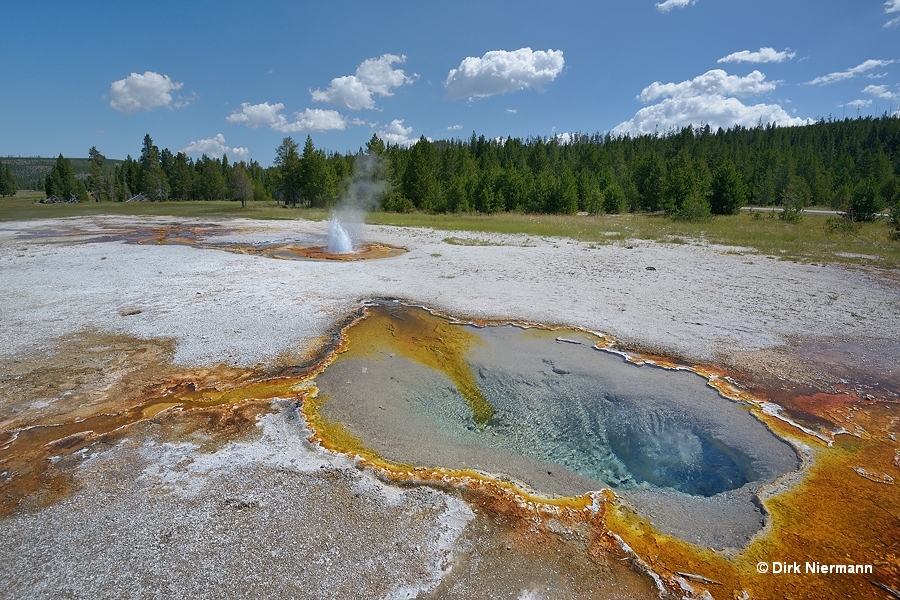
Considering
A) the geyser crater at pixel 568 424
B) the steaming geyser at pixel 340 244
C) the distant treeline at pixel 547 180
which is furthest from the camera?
the distant treeline at pixel 547 180

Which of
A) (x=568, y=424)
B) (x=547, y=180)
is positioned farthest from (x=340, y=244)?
(x=547, y=180)

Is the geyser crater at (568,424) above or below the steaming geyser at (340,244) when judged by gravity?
below

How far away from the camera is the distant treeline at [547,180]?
46969 millimetres

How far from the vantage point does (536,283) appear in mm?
14445

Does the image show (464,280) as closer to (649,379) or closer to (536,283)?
(536,283)

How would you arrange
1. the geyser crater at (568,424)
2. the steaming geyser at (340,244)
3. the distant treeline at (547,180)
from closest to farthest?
1. the geyser crater at (568,424)
2. the steaming geyser at (340,244)
3. the distant treeline at (547,180)

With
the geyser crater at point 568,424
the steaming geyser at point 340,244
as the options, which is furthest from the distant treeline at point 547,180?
the geyser crater at point 568,424

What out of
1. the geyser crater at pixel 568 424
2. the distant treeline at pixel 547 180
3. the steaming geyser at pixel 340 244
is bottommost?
the geyser crater at pixel 568 424

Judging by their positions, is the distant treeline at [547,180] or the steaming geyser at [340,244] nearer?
the steaming geyser at [340,244]

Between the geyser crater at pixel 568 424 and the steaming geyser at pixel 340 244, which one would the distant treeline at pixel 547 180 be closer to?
the steaming geyser at pixel 340 244

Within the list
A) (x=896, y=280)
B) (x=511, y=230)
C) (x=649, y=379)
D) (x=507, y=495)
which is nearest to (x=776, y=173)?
(x=511, y=230)

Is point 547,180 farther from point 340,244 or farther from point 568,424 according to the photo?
point 568,424

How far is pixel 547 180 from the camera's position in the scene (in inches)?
2015

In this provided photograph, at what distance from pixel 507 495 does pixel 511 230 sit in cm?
2786
